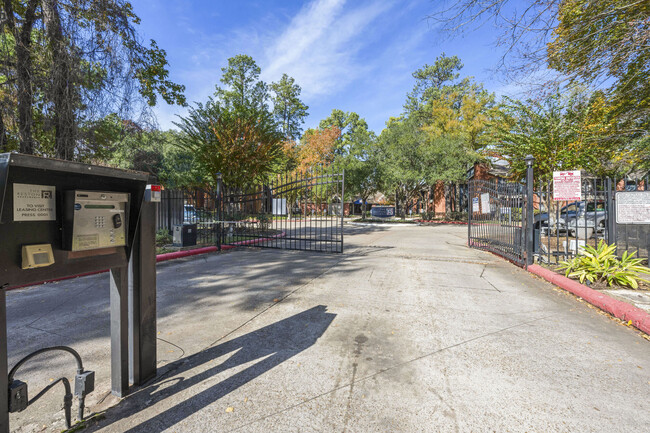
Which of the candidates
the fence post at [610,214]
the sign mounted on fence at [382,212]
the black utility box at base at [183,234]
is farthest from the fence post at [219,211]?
the sign mounted on fence at [382,212]

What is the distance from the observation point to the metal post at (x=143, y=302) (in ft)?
8.29

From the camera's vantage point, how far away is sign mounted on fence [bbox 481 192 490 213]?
10.1 m

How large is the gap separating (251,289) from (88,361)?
2864 mm

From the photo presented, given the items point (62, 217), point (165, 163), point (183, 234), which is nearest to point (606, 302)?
point (62, 217)

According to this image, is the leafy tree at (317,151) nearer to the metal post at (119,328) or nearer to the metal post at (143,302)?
the metal post at (143,302)

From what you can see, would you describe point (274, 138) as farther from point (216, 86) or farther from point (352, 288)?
point (216, 86)

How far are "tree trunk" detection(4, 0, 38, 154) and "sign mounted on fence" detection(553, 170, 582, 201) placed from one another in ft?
42.9

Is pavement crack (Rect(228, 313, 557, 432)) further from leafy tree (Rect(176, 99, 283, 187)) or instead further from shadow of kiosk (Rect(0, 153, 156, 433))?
leafy tree (Rect(176, 99, 283, 187))

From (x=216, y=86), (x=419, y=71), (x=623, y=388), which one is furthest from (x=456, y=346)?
(x=419, y=71)

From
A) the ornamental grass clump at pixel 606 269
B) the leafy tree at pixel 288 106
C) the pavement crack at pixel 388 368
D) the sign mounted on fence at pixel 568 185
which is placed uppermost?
the leafy tree at pixel 288 106

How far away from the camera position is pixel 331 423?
223 centimetres

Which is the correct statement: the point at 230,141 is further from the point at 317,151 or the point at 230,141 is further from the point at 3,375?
the point at 317,151

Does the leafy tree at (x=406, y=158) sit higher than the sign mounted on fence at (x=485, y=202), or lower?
higher

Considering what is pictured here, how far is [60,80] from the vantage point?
7.16m
